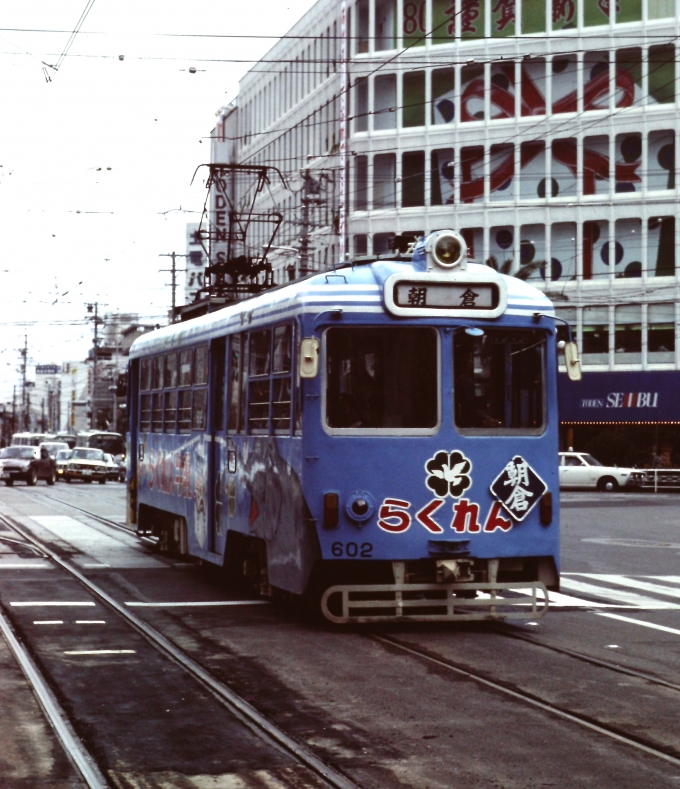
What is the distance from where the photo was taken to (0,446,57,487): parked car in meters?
53.9

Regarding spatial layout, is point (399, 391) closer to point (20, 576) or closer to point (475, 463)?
point (475, 463)

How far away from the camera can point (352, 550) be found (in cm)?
1203

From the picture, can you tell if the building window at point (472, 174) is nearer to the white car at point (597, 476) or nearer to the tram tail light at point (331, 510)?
the white car at point (597, 476)

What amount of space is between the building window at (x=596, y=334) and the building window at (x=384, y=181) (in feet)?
29.6

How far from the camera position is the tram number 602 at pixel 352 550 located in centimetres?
1202

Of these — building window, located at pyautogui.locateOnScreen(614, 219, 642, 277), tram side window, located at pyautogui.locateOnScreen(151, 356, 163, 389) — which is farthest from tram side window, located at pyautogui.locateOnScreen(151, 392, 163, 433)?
building window, located at pyautogui.locateOnScreen(614, 219, 642, 277)

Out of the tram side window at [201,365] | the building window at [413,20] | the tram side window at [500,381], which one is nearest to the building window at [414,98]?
the building window at [413,20]

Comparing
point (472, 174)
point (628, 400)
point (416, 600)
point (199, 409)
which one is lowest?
point (416, 600)

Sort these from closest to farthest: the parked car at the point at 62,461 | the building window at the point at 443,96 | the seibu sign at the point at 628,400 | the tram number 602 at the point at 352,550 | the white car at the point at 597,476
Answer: the tram number 602 at the point at 352,550, the white car at the point at 597,476, the seibu sign at the point at 628,400, the building window at the point at 443,96, the parked car at the point at 62,461

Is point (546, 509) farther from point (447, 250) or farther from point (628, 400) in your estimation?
point (628, 400)

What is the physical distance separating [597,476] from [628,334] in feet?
29.1

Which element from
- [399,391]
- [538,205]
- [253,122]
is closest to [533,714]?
[399,391]

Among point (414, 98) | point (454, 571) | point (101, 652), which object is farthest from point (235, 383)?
point (414, 98)

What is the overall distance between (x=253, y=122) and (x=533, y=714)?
2872 inches
